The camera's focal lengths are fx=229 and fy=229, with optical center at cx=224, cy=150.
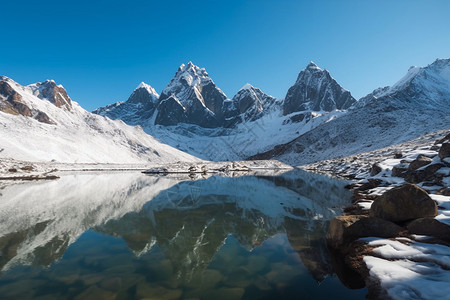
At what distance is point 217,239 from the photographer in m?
13.1

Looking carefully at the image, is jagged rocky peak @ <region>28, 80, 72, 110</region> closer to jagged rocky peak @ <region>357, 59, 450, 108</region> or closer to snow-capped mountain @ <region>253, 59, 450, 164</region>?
snow-capped mountain @ <region>253, 59, 450, 164</region>

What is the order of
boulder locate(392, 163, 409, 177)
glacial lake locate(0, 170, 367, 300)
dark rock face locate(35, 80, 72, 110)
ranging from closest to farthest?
glacial lake locate(0, 170, 367, 300) → boulder locate(392, 163, 409, 177) → dark rock face locate(35, 80, 72, 110)

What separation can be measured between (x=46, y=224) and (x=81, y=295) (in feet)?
36.6

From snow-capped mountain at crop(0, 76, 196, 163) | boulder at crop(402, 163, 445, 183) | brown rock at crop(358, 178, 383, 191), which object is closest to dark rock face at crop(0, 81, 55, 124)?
snow-capped mountain at crop(0, 76, 196, 163)

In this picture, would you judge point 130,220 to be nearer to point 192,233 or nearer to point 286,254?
point 192,233

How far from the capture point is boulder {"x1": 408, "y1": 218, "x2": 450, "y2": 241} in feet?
31.0

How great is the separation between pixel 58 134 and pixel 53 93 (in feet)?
159

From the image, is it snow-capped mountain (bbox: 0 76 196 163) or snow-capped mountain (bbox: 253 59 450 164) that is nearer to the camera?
snow-capped mountain (bbox: 0 76 196 163)

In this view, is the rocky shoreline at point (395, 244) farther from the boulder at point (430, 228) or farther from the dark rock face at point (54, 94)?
the dark rock face at point (54, 94)

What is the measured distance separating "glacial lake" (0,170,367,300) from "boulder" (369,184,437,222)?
3662mm

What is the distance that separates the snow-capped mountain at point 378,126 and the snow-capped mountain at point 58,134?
77.6 m

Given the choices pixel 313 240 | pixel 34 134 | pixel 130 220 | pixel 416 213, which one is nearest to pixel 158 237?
pixel 130 220

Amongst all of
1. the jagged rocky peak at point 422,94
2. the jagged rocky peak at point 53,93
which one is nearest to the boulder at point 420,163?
the jagged rocky peak at point 422,94

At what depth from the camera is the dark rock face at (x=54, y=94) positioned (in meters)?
125
